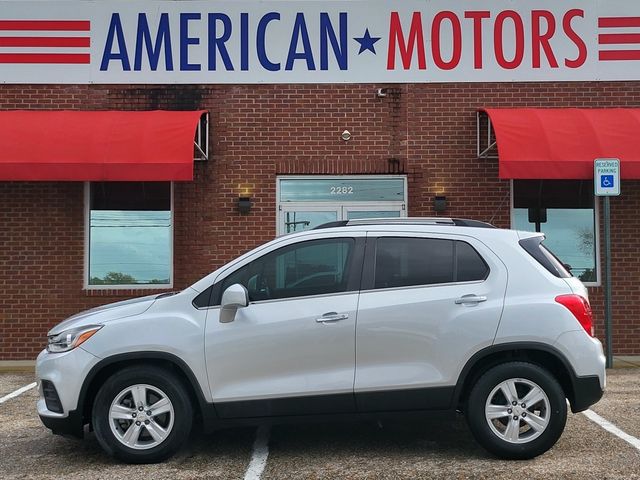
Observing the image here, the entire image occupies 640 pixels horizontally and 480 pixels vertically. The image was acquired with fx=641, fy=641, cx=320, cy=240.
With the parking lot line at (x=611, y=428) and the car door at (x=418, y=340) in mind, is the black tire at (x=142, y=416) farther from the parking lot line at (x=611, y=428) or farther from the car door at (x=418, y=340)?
the parking lot line at (x=611, y=428)

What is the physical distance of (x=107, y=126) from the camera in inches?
372

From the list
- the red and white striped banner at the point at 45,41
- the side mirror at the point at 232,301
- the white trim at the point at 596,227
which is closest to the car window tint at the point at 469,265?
the side mirror at the point at 232,301

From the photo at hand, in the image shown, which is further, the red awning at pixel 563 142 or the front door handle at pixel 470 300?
the red awning at pixel 563 142

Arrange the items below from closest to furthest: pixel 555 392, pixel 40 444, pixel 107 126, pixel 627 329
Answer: pixel 555 392 → pixel 40 444 → pixel 107 126 → pixel 627 329

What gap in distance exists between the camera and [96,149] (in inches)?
362

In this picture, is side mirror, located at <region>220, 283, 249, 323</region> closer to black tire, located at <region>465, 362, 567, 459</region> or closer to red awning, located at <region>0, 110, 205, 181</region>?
black tire, located at <region>465, 362, 567, 459</region>

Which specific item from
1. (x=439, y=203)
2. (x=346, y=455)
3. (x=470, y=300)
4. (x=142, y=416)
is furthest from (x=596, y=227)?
(x=142, y=416)

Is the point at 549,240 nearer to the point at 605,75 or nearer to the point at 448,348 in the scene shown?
the point at 605,75

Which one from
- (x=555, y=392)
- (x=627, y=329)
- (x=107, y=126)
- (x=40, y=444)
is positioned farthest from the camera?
(x=627, y=329)

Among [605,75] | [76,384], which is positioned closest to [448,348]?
[76,384]

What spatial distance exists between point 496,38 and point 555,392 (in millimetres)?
7076

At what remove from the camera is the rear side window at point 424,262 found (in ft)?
16.6

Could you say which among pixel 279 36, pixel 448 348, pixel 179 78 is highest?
pixel 279 36

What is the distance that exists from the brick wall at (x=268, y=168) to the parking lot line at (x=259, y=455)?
15.5 feet
